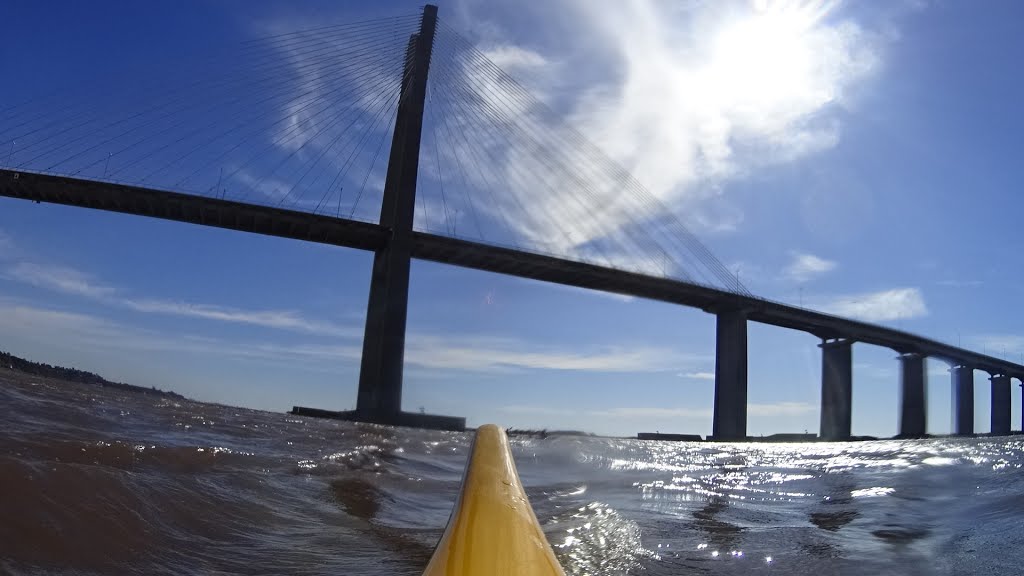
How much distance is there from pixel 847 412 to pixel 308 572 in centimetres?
3932

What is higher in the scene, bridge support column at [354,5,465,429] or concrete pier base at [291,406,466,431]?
bridge support column at [354,5,465,429]

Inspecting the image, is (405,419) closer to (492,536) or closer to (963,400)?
(492,536)

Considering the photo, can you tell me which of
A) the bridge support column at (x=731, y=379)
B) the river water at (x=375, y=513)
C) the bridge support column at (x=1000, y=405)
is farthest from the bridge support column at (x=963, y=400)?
the river water at (x=375, y=513)

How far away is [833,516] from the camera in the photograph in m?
3.46

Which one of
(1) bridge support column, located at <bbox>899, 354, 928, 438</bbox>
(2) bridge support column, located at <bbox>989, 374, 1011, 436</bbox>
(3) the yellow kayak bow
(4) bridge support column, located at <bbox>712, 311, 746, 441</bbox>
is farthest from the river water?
(2) bridge support column, located at <bbox>989, 374, 1011, 436</bbox>

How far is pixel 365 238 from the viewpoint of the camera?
2478cm

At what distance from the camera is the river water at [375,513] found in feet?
6.97

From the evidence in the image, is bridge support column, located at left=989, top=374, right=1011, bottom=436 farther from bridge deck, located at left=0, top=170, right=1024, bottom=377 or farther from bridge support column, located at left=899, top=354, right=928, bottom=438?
bridge deck, located at left=0, top=170, right=1024, bottom=377

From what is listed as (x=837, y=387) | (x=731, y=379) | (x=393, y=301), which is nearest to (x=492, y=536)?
(x=393, y=301)

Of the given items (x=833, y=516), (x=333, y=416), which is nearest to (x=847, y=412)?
(x=333, y=416)

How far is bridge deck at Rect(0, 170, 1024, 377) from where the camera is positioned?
22.3 metres

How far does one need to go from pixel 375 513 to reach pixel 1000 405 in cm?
4855

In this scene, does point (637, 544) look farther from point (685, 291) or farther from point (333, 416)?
point (685, 291)

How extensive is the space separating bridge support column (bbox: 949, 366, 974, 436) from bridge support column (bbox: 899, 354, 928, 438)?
2.78 m
